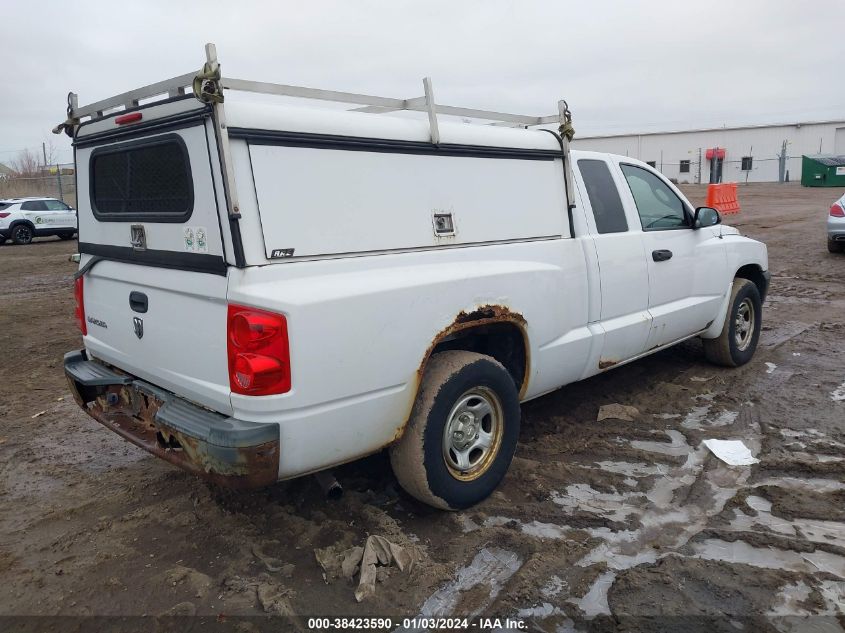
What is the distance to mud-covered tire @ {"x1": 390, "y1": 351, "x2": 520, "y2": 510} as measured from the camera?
3.42 m

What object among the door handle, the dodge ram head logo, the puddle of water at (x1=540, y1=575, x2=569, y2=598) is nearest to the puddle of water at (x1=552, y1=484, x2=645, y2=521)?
the puddle of water at (x1=540, y1=575, x2=569, y2=598)

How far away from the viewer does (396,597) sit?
118 inches

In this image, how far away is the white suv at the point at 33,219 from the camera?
21.7 meters

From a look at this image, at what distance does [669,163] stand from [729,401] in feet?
166

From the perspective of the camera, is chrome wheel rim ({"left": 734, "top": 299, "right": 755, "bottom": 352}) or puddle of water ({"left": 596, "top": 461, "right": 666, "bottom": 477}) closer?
puddle of water ({"left": 596, "top": 461, "right": 666, "bottom": 477})

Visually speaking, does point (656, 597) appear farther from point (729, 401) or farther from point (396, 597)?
point (729, 401)

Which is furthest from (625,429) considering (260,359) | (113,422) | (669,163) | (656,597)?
(669,163)

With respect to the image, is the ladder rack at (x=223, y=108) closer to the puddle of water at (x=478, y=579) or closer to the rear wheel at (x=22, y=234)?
the puddle of water at (x=478, y=579)

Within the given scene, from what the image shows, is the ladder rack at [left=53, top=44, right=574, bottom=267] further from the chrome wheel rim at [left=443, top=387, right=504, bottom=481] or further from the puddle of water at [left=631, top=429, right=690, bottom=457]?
the puddle of water at [left=631, top=429, right=690, bottom=457]

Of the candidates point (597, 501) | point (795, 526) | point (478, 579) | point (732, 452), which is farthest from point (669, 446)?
point (478, 579)

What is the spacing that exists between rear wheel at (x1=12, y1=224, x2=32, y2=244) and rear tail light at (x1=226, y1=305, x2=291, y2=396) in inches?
891

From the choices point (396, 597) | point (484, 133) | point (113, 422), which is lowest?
point (396, 597)

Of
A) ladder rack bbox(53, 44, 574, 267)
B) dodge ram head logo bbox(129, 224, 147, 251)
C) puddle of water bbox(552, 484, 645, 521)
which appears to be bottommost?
puddle of water bbox(552, 484, 645, 521)

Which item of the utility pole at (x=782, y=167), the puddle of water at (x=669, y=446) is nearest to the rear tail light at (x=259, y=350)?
the puddle of water at (x=669, y=446)
